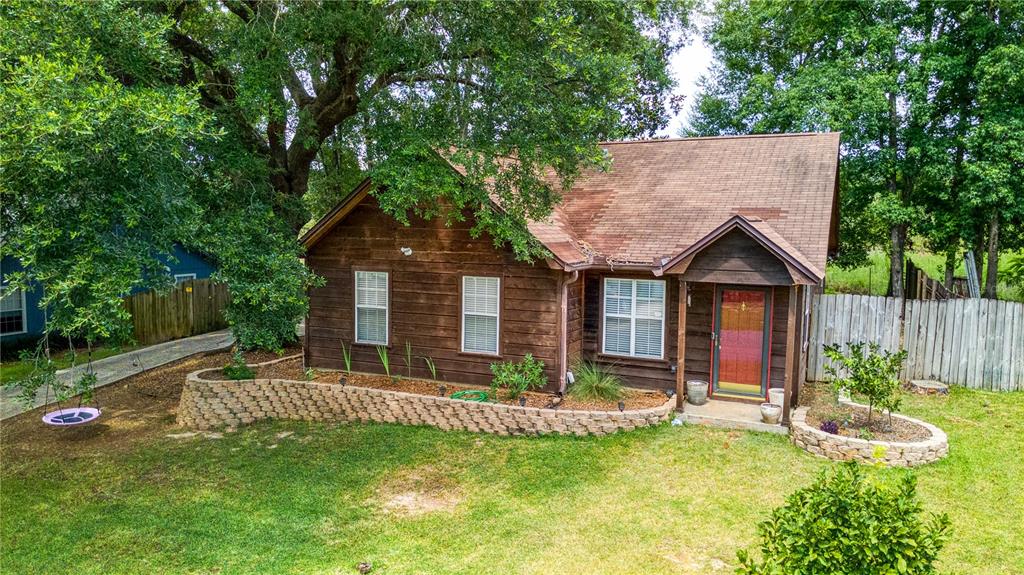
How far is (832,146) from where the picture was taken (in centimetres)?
1330

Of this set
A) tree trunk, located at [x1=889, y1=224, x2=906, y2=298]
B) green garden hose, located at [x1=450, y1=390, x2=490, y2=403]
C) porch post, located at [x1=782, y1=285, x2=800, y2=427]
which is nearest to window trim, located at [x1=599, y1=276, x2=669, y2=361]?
porch post, located at [x1=782, y1=285, x2=800, y2=427]

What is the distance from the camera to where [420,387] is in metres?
11.8

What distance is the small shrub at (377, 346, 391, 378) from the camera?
12.5m

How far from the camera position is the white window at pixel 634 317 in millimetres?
11672

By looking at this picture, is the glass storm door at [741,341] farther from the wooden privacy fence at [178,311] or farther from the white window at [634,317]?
the wooden privacy fence at [178,311]

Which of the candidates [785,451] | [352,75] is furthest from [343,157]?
[785,451]

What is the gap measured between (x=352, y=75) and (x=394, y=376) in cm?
640

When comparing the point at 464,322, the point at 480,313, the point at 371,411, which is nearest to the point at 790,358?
the point at 480,313

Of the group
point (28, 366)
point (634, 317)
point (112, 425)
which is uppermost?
point (634, 317)

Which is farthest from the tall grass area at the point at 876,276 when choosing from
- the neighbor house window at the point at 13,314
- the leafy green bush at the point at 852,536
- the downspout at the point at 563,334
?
the neighbor house window at the point at 13,314

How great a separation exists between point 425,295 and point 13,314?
12.2 m

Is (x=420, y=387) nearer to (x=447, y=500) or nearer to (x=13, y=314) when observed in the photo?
(x=447, y=500)

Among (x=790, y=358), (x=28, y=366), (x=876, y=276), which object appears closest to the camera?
(x=790, y=358)

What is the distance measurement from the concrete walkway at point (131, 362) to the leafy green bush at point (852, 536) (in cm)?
1356
